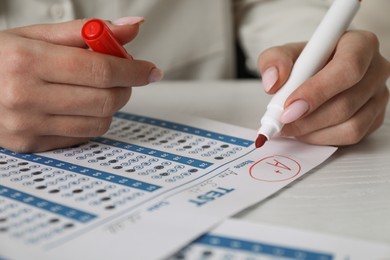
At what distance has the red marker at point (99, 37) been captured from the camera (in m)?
0.40

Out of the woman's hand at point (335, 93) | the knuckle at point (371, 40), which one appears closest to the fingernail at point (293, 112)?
the woman's hand at point (335, 93)

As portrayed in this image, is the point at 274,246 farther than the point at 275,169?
No

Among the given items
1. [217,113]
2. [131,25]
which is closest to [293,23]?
[217,113]

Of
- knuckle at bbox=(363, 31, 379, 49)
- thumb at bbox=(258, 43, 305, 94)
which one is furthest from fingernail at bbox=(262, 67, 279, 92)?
knuckle at bbox=(363, 31, 379, 49)

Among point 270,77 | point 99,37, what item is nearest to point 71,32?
point 99,37

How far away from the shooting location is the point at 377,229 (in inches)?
13.1

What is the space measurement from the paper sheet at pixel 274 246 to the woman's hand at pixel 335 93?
0.39 ft

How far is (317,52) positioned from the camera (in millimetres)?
444

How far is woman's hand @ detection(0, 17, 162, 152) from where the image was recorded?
403mm

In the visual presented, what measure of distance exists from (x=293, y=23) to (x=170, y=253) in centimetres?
51

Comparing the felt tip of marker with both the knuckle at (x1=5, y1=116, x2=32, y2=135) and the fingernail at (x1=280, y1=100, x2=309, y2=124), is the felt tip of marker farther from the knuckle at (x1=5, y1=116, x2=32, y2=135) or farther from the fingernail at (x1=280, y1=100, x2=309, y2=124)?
the knuckle at (x1=5, y1=116, x2=32, y2=135)

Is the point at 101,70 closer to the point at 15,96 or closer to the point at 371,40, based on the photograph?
the point at 15,96

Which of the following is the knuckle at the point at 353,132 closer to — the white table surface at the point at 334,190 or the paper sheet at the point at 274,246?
the white table surface at the point at 334,190

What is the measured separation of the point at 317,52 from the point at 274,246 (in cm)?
19
